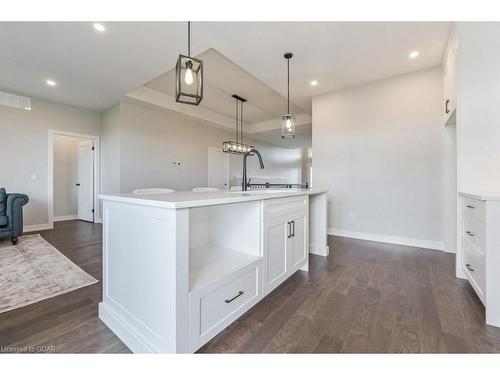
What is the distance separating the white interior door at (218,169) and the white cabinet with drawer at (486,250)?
17.2 ft

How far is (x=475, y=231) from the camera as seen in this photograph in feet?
5.72

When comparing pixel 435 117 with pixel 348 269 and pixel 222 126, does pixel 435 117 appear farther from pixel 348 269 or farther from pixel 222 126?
pixel 222 126

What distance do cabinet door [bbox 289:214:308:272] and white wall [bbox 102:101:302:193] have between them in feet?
11.9

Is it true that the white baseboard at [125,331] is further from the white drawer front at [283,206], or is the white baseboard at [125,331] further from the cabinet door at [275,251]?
the white drawer front at [283,206]

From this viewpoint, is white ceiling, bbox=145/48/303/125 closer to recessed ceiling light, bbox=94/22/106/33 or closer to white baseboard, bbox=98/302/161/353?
recessed ceiling light, bbox=94/22/106/33

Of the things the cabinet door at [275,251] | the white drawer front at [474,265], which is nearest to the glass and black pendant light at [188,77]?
the cabinet door at [275,251]

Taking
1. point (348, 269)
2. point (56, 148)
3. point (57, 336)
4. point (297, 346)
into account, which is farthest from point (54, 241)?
point (348, 269)

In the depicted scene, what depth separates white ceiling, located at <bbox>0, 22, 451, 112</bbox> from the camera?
237 centimetres

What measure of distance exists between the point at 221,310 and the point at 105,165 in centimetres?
470

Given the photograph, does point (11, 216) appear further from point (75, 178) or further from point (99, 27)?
point (99, 27)

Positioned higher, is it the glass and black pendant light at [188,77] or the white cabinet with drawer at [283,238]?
the glass and black pendant light at [188,77]

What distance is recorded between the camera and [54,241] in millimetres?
3434

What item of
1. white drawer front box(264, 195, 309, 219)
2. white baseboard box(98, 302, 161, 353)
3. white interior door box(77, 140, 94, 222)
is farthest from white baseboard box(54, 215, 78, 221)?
white drawer front box(264, 195, 309, 219)

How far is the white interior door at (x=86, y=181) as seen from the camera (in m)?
5.04
